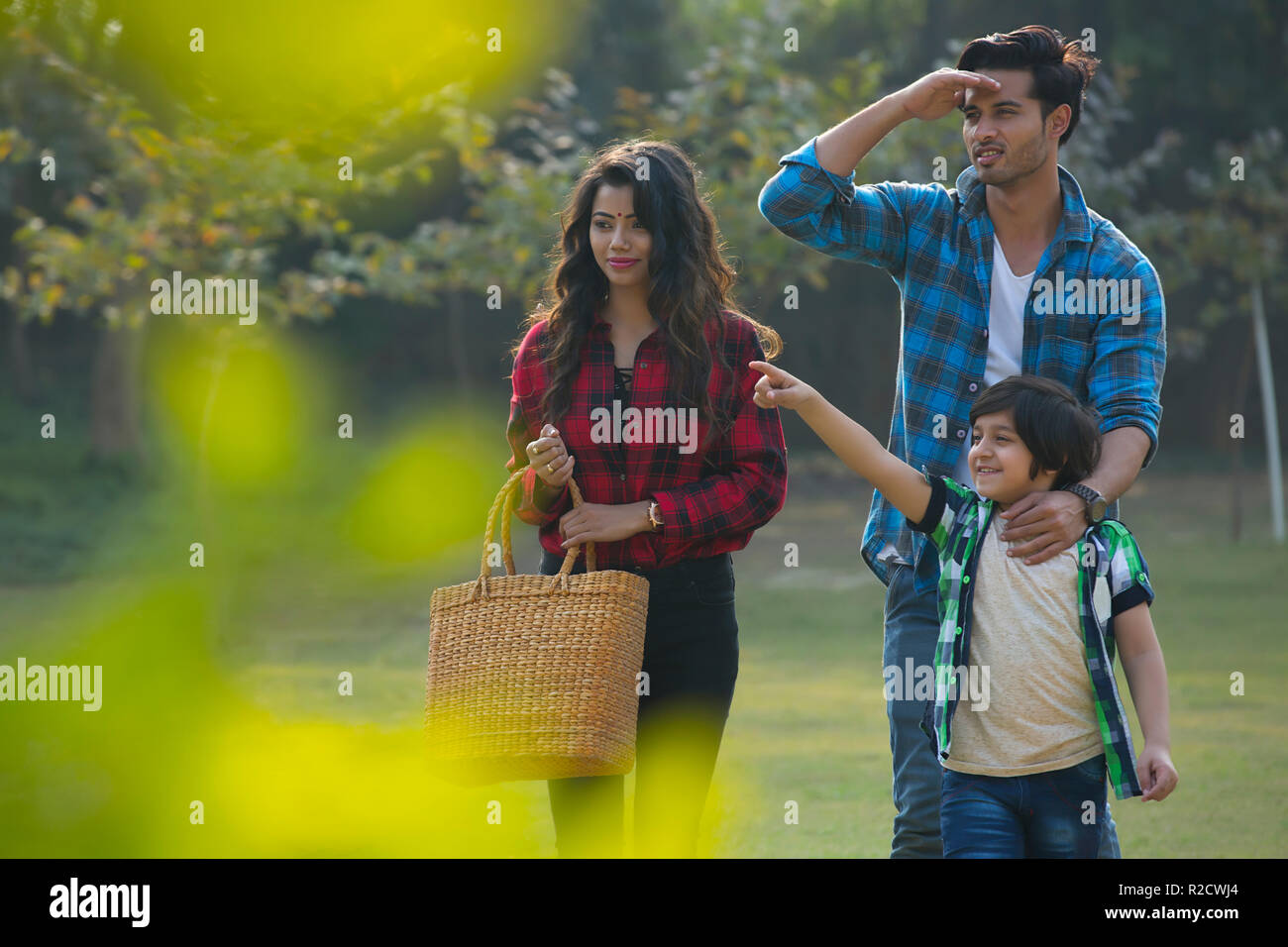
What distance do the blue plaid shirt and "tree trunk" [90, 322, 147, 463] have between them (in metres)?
14.4

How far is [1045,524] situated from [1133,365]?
475mm

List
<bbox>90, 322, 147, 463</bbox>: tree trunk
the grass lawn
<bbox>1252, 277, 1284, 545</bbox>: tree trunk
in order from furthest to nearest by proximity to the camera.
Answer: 1. <bbox>90, 322, 147, 463</bbox>: tree trunk
2. <bbox>1252, 277, 1284, 545</bbox>: tree trunk
3. the grass lawn

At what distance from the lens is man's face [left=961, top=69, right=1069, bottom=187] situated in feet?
10.2

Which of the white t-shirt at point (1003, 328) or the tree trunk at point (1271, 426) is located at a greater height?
the tree trunk at point (1271, 426)

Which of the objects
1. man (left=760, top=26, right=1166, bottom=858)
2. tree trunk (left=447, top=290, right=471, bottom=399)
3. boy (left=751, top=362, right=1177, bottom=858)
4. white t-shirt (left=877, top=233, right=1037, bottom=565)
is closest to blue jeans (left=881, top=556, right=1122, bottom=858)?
man (left=760, top=26, right=1166, bottom=858)

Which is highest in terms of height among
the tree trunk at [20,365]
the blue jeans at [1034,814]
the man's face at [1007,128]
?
the tree trunk at [20,365]

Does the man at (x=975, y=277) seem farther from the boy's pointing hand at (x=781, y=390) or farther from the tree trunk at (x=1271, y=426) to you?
the tree trunk at (x=1271, y=426)

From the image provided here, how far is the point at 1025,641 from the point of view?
289 cm

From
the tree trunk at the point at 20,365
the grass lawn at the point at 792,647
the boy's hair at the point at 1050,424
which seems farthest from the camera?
the tree trunk at the point at 20,365

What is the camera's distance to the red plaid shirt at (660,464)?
3.20 meters

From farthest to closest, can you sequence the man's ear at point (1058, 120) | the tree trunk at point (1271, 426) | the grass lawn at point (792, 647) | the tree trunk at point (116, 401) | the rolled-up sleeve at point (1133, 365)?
the tree trunk at point (116, 401)
the tree trunk at point (1271, 426)
the grass lawn at point (792, 647)
the man's ear at point (1058, 120)
the rolled-up sleeve at point (1133, 365)

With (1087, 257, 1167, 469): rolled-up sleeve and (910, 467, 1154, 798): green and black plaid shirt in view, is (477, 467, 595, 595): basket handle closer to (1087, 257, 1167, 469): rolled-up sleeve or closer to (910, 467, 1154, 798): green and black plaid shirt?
(910, 467, 1154, 798): green and black plaid shirt

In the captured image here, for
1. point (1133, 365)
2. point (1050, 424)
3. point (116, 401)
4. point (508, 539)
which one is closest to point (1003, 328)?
point (1133, 365)

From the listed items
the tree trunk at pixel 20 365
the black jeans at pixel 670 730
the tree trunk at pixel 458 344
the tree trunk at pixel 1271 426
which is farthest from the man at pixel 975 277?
the tree trunk at pixel 20 365
